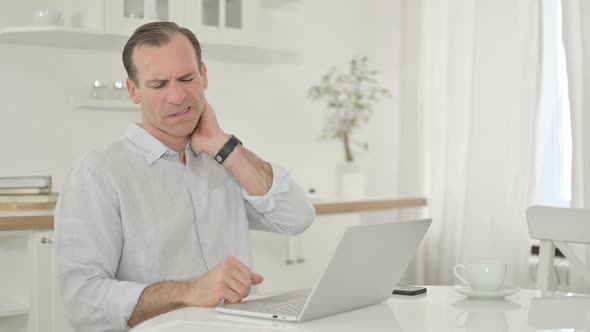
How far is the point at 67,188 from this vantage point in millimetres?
1805

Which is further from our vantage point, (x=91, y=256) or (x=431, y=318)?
(x=91, y=256)

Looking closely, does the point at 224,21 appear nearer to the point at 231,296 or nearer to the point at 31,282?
the point at 31,282

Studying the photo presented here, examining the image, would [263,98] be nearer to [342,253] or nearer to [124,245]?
[124,245]

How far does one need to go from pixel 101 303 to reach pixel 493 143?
2573 mm

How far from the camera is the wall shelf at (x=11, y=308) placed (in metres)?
2.69

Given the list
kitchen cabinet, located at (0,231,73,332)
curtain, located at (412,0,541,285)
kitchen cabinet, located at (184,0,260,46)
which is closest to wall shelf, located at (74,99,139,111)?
kitchen cabinet, located at (184,0,260,46)

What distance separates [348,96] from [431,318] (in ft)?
9.85

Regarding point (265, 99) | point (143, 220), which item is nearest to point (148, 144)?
point (143, 220)

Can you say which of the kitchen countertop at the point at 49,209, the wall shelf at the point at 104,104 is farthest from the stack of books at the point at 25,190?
the wall shelf at the point at 104,104

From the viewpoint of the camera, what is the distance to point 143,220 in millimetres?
1851

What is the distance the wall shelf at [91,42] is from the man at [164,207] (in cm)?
154

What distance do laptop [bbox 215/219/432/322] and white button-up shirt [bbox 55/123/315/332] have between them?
1.00 ft

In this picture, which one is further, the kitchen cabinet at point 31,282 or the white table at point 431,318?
the kitchen cabinet at point 31,282

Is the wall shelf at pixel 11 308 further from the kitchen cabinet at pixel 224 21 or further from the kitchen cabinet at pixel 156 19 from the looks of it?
the kitchen cabinet at pixel 224 21
